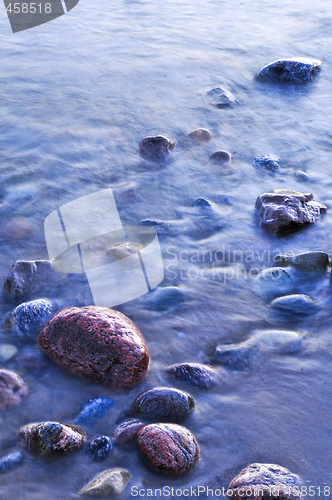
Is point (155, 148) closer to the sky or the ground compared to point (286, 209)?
closer to the sky

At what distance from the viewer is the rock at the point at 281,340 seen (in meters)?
2.29

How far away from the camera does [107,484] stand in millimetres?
1665

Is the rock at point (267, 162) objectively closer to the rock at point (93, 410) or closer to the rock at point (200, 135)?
the rock at point (200, 135)

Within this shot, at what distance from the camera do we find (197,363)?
2240 millimetres

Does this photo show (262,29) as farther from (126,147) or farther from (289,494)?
(289,494)

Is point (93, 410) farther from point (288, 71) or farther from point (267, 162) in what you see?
point (288, 71)

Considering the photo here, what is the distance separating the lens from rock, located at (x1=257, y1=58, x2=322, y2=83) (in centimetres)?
534

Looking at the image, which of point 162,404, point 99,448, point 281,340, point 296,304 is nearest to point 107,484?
point 99,448

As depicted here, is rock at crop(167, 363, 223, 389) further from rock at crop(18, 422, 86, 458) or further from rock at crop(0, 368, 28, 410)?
rock at crop(0, 368, 28, 410)

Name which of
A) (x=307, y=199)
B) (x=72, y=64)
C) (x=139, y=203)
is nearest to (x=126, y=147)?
(x=139, y=203)

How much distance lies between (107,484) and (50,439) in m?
0.32

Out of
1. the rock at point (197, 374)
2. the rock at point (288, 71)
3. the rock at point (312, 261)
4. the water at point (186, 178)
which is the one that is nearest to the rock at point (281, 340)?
the water at point (186, 178)

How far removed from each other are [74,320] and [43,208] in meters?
1.51

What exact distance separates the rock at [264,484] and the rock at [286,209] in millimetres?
1791
